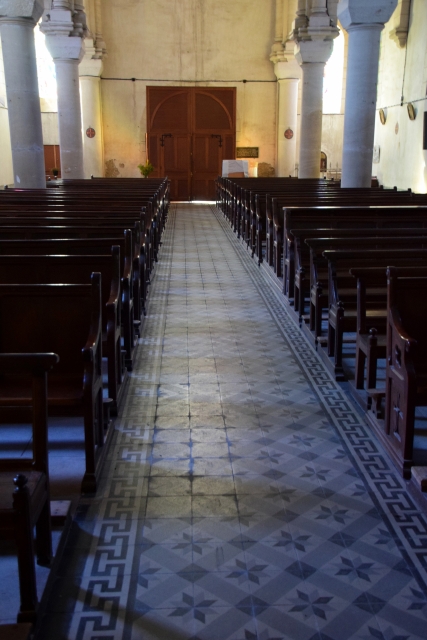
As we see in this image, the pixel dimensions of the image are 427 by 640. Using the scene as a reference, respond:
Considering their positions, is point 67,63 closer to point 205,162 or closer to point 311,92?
point 311,92

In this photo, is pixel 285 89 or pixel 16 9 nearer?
pixel 16 9

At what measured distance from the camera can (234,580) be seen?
249 centimetres

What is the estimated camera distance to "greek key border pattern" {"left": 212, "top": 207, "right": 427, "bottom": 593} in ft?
8.98

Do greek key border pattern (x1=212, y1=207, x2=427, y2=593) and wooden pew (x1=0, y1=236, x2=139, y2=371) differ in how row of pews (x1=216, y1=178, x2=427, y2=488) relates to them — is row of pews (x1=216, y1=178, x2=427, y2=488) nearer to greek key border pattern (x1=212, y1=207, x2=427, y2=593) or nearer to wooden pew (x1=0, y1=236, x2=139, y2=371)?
greek key border pattern (x1=212, y1=207, x2=427, y2=593)

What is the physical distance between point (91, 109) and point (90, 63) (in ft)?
4.65

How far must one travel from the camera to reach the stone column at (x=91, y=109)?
20594 mm

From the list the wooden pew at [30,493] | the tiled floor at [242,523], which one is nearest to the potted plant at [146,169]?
the tiled floor at [242,523]

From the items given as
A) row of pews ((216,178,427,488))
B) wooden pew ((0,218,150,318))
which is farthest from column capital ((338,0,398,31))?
wooden pew ((0,218,150,318))

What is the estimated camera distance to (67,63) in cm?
1472

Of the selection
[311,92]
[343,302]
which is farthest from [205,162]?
[343,302]

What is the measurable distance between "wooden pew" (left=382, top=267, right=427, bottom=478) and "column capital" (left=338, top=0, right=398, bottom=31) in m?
7.69

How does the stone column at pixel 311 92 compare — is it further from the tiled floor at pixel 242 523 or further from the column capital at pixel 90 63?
the tiled floor at pixel 242 523

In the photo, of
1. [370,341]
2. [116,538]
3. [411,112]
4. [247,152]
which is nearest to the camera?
[116,538]

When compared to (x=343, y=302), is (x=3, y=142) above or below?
above
